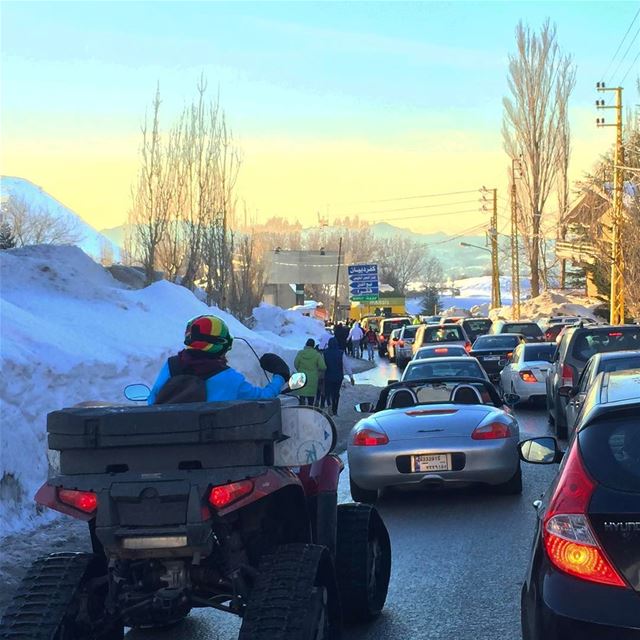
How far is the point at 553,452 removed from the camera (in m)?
5.25

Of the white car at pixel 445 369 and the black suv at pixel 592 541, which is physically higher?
the black suv at pixel 592 541

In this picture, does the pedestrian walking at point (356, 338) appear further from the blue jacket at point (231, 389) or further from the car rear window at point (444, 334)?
the blue jacket at point (231, 389)

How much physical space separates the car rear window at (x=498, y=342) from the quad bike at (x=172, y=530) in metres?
22.2

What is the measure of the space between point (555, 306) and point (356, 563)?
64.9 m

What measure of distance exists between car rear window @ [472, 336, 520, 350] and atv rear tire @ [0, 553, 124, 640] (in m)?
22.5

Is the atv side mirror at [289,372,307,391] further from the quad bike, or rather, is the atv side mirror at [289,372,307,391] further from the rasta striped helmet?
the rasta striped helmet

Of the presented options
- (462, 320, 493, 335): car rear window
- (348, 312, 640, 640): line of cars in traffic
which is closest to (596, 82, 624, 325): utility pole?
Answer: (462, 320, 493, 335): car rear window

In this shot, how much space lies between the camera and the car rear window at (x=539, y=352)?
19.5 metres

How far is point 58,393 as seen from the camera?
1066cm

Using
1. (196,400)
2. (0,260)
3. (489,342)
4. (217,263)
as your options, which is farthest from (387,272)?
(196,400)

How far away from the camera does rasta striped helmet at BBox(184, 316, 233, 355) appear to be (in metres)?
4.75

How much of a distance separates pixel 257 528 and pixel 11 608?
3.78ft

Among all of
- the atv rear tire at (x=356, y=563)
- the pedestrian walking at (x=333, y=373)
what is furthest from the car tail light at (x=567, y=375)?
the atv rear tire at (x=356, y=563)

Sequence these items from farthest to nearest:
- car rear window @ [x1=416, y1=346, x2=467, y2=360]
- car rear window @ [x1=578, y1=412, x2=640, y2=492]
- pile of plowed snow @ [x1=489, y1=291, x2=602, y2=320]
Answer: pile of plowed snow @ [x1=489, y1=291, x2=602, y2=320] < car rear window @ [x1=416, y1=346, x2=467, y2=360] < car rear window @ [x1=578, y1=412, x2=640, y2=492]
